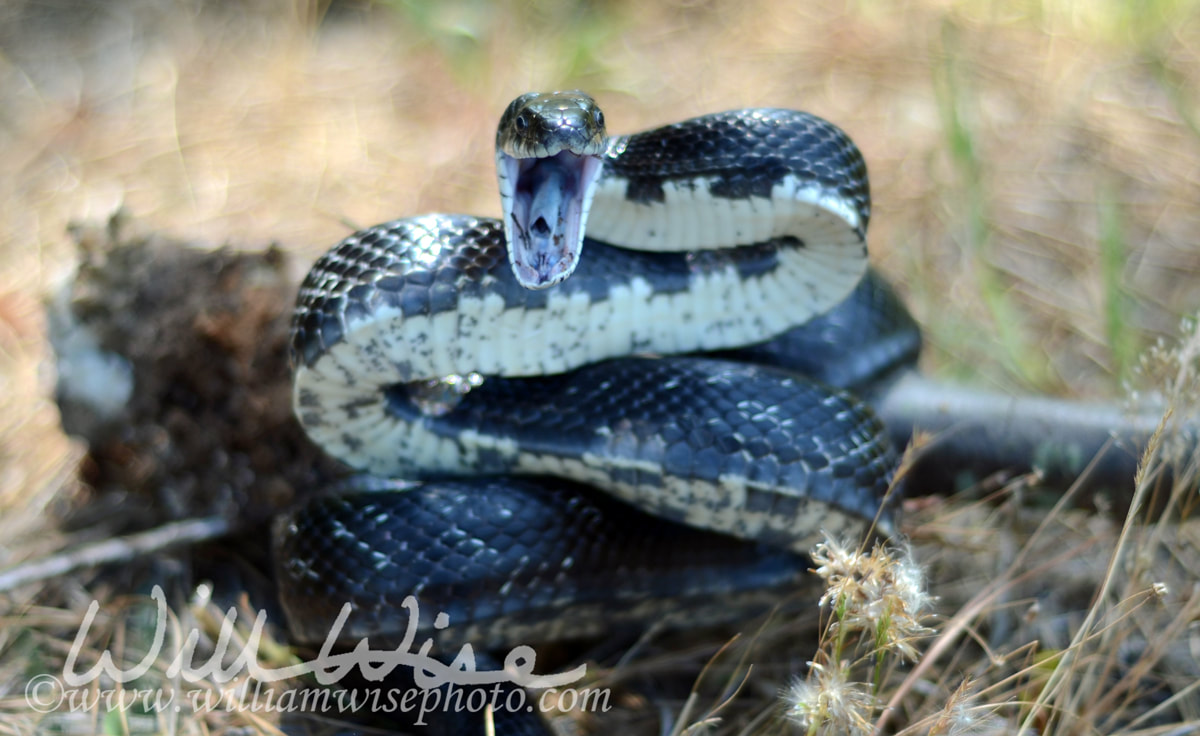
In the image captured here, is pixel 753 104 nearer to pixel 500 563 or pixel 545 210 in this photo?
pixel 545 210

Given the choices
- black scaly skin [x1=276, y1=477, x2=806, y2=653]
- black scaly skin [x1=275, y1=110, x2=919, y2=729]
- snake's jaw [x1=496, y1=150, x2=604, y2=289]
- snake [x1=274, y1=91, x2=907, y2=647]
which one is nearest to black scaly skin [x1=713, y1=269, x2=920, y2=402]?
snake [x1=274, y1=91, x2=907, y2=647]

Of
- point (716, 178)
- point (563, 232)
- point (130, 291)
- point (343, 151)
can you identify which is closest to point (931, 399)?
point (716, 178)

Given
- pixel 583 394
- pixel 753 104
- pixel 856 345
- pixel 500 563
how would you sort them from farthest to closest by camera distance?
pixel 753 104 → pixel 856 345 → pixel 583 394 → pixel 500 563

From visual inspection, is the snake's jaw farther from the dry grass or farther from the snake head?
the dry grass

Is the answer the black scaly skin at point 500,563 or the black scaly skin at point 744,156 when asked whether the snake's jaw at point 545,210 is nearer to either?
the black scaly skin at point 744,156

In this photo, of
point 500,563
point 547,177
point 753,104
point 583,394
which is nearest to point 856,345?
point 583,394

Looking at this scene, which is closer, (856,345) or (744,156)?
(744,156)
